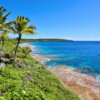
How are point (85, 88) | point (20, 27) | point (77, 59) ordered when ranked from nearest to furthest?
point (20, 27) < point (85, 88) < point (77, 59)

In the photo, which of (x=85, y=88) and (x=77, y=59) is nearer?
(x=85, y=88)

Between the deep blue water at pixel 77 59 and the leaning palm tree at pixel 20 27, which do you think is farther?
the deep blue water at pixel 77 59

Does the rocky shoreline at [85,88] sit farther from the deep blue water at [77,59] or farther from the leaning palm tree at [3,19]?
the leaning palm tree at [3,19]

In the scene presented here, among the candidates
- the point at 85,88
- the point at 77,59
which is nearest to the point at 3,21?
the point at 85,88

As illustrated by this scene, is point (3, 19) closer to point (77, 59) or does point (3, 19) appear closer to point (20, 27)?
point (20, 27)

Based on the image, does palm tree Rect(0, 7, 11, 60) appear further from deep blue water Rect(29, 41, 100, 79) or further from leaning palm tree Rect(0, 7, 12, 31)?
deep blue water Rect(29, 41, 100, 79)

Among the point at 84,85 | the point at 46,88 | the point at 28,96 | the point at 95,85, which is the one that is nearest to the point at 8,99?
the point at 28,96

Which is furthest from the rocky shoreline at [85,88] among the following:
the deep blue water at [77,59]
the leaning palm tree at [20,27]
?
the leaning palm tree at [20,27]

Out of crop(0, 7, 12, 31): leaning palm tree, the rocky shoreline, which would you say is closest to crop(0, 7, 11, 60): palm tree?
crop(0, 7, 12, 31): leaning palm tree

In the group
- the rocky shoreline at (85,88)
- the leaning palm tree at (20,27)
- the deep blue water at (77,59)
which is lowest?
the rocky shoreline at (85,88)

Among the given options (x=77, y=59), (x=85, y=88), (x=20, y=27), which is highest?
(x=20, y=27)

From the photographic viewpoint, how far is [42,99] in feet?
27.1

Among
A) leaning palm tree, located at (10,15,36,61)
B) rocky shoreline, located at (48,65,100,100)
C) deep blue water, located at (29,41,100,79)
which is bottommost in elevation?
rocky shoreline, located at (48,65,100,100)

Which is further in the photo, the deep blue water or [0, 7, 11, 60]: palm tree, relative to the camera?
the deep blue water
